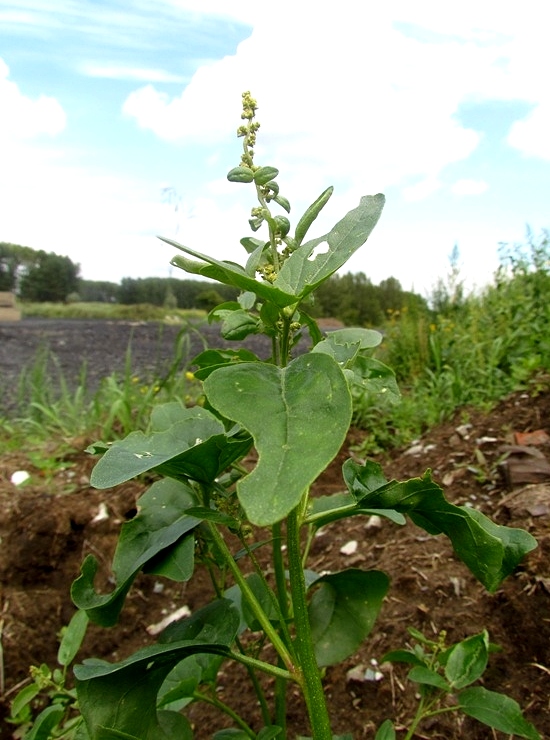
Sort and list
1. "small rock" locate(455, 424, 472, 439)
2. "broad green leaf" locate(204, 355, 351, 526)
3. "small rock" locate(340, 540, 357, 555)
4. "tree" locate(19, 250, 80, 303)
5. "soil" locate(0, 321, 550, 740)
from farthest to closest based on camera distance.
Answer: "tree" locate(19, 250, 80, 303) < "small rock" locate(455, 424, 472, 439) < "small rock" locate(340, 540, 357, 555) < "soil" locate(0, 321, 550, 740) < "broad green leaf" locate(204, 355, 351, 526)

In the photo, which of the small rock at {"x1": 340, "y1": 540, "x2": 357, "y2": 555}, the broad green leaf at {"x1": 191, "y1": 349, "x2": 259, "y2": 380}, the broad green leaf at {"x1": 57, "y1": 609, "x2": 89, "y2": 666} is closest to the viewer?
the broad green leaf at {"x1": 191, "y1": 349, "x2": 259, "y2": 380}

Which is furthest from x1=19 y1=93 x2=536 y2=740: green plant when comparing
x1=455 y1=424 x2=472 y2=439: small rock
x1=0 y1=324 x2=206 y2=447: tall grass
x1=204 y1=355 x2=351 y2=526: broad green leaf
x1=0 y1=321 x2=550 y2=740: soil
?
x1=0 y1=324 x2=206 y2=447: tall grass

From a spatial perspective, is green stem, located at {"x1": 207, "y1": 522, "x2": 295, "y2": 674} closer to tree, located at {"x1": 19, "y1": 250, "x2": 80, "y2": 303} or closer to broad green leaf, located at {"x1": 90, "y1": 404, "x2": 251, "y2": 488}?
broad green leaf, located at {"x1": 90, "y1": 404, "x2": 251, "y2": 488}

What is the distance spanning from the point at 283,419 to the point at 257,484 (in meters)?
0.10

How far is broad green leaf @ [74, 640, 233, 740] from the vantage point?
→ 1.01 meters

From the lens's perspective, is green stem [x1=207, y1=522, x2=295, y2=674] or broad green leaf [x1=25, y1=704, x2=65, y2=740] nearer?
green stem [x1=207, y1=522, x2=295, y2=674]

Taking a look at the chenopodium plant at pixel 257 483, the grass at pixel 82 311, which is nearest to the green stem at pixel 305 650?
the chenopodium plant at pixel 257 483

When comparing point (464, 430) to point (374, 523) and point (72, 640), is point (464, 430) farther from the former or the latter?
point (72, 640)

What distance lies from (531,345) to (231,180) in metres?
3.48

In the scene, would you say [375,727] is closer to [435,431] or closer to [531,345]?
[435,431]

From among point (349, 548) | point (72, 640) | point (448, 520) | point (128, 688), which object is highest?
point (448, 520)

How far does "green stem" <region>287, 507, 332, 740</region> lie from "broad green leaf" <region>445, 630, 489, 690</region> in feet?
1.20

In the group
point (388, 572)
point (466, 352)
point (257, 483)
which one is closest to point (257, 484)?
point (257, 483)

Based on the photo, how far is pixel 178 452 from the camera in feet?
2.97
